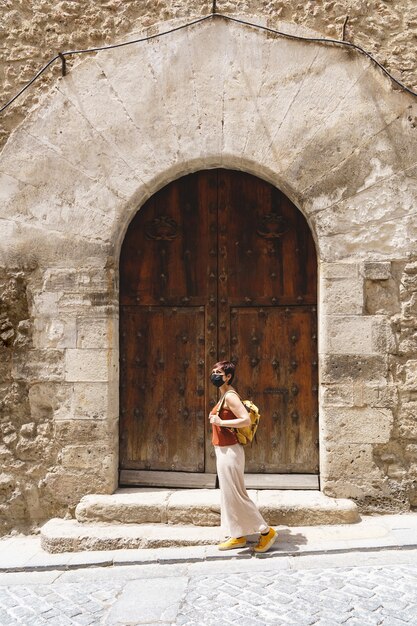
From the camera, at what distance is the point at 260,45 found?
4.42 meters

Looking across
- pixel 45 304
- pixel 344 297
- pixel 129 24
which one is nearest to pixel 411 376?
pixel 344 297

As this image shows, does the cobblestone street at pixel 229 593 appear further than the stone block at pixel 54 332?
No

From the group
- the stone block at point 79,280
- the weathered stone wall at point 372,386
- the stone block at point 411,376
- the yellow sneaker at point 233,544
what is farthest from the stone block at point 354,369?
the stone block at point 79,280

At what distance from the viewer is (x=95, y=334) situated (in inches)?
175

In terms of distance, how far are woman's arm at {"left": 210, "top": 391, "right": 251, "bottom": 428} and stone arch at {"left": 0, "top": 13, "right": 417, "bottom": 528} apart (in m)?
0.81

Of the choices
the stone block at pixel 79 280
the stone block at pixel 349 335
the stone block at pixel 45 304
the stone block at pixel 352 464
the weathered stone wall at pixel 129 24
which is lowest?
the stone block at pixel 352 464

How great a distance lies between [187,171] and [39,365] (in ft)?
5.94

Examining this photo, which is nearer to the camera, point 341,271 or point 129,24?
point 341,271

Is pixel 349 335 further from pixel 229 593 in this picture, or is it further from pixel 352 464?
pixel 229 593

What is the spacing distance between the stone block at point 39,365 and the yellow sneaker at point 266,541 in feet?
5.93

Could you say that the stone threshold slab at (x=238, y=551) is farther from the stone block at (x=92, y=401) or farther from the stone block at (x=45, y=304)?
the stone block at (x=45, y=304)

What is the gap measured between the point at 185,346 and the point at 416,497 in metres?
1.95

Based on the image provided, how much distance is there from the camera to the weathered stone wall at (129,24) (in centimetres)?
440

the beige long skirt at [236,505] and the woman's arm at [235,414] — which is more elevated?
the woman's arm at [235,414]
